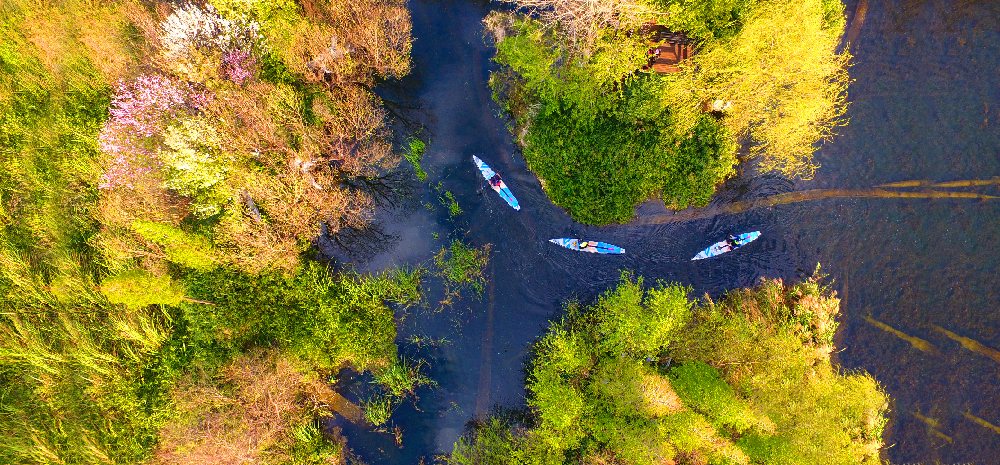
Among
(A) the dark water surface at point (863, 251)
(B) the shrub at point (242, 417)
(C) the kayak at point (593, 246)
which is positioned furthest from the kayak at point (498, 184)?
(B) the shrub at point (242, 417)

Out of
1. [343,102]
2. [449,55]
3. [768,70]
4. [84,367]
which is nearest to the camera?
[768,70]

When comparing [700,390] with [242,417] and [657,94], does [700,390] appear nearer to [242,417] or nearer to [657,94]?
[657,94]

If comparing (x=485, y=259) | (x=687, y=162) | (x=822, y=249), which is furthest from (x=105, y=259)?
(x=822, y=249)

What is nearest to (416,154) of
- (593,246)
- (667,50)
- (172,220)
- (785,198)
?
(593,246)

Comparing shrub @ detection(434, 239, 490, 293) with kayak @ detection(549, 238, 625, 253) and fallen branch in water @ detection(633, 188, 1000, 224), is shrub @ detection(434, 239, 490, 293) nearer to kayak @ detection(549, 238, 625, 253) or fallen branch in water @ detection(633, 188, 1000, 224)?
kayak @ detection(549, 238, 625, 253)

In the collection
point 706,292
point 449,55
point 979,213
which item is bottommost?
point 979,213

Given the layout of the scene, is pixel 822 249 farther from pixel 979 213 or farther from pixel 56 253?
pixel 56 253

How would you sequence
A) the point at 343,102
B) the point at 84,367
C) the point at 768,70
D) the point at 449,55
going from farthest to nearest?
the point at 449,55 < the point at 343,102 < the point at 84,367 < the point at 768,70
